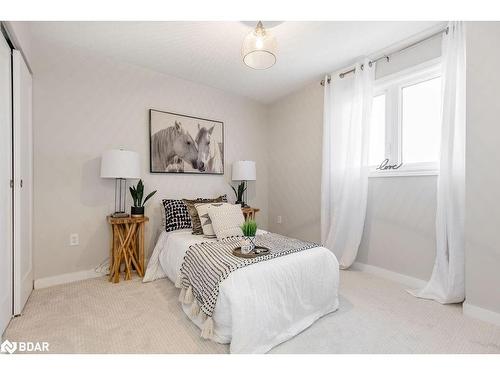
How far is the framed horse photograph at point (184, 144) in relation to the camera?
9.83ft

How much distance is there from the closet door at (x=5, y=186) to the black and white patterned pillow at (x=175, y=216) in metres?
1.29

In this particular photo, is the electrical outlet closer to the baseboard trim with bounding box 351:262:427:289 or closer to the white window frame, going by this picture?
the baseboard trim with bounding box 351:262:427:289

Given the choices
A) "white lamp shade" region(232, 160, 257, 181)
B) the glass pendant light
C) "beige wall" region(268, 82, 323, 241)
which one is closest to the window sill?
"beige wall" region(268, 82, 323, 241)

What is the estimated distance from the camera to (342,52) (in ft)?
8.54

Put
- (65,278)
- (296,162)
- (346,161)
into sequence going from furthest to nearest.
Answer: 1. (296,162)
2. (346,161)
3. (65,278)

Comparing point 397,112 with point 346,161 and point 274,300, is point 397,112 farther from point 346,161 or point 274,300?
point 274,300

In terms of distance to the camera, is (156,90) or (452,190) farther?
(156,90)

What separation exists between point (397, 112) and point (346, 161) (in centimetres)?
73

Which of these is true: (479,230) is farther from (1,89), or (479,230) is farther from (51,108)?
(51,108)

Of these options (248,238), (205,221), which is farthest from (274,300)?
(205,221)

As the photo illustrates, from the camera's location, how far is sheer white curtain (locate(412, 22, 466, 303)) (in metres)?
2.01

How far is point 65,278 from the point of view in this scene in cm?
248
